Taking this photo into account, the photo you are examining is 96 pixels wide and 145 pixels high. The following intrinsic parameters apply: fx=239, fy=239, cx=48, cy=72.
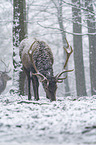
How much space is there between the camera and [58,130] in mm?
2836

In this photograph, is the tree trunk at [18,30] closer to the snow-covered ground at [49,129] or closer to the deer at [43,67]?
the deer at [43,67]

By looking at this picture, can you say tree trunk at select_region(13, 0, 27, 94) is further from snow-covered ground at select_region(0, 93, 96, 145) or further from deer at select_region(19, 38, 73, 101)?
snow-covered ground at select_region(0, 93, 96, 145)

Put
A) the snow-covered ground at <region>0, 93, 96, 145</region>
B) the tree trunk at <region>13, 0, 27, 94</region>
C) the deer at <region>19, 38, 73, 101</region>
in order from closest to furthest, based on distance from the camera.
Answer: the snow-covered ground at <region>0, 93, 96, 145</region> → the deer at <region>19, 38, 73, 101</region> → the tree trunk at <region>13, 0, 27, 94</region>

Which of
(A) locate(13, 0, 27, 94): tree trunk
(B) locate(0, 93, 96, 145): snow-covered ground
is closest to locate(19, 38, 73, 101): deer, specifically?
(A) locate(13, 0, 27, 94): tree trunk

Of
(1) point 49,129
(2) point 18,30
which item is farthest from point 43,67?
(1) point 49,129

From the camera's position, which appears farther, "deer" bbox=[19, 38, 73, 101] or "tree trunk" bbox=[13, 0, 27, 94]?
"tree trunk" bbox=[13, 0, 27, 94]

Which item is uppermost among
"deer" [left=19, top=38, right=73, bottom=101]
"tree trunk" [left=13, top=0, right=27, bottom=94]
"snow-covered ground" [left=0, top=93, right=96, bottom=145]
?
"tree trunk" [left=13, top=0, right=27, bottom=94]

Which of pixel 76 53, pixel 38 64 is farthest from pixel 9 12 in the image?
pixel 38 64

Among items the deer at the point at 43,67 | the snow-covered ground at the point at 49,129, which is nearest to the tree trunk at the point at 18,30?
the deer at the point at 43,67

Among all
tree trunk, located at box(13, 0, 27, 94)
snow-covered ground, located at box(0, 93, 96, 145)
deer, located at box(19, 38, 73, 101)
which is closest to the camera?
snow-covered ground, located at box(0, 93, 96, 145)

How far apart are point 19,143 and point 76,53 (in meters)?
9.54

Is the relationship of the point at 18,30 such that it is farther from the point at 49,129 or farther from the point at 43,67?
the point at 49,129

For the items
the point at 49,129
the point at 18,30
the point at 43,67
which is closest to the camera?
the point at 49,129

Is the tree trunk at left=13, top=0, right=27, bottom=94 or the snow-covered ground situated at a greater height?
the tree trunk at left=13, top=0, right=27, bottom=94
